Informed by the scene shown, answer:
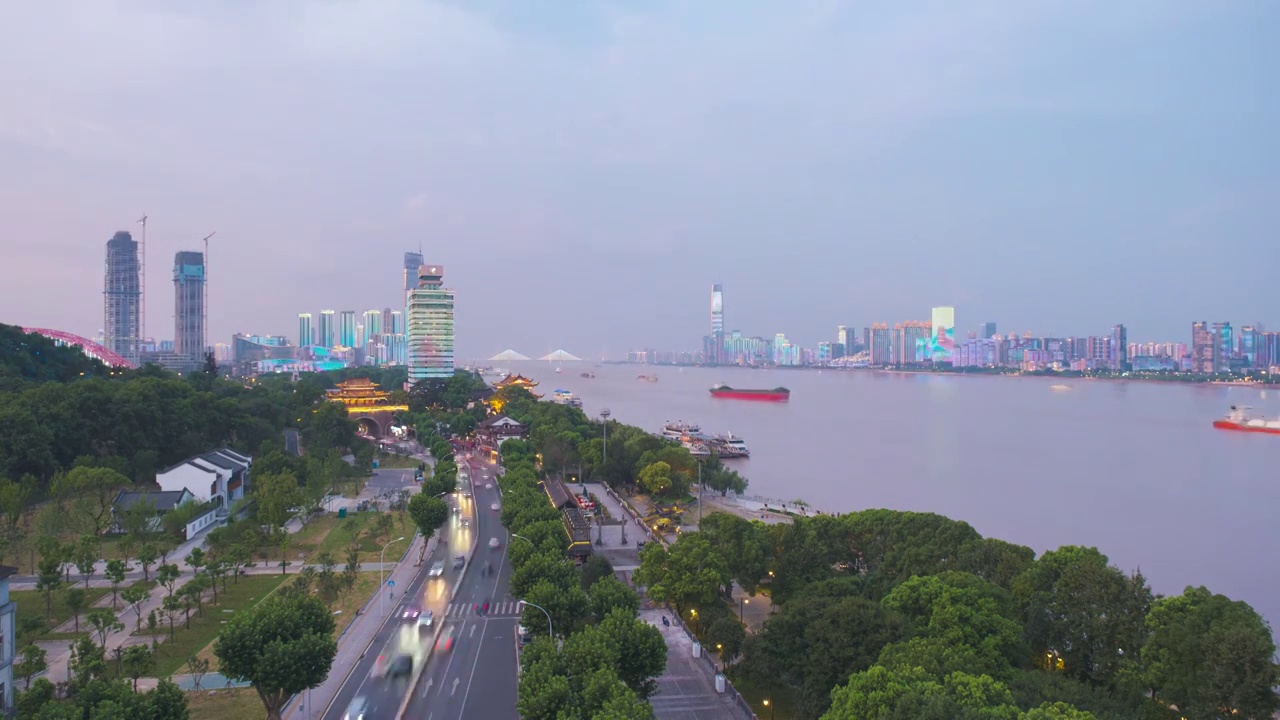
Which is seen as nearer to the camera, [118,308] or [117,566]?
[117,566]

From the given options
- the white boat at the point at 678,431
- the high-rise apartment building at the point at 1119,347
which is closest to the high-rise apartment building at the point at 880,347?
the high-rise apartment building at the point at 1119,347

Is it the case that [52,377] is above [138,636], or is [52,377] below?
above

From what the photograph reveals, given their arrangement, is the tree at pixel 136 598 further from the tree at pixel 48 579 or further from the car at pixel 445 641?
the car at pixel 445 641

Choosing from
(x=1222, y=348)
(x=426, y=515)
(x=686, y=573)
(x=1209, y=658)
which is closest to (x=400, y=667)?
(x=686, y=573)

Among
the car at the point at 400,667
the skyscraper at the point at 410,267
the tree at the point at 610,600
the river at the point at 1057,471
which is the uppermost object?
the skyscraper at the point at 410,267

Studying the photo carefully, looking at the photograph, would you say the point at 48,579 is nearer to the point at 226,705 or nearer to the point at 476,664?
the point at 226,705

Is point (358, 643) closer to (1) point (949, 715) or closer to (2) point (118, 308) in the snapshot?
(1) point (949, 715)

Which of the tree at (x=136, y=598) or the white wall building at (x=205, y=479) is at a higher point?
the white wall building at (x=205, y=479)

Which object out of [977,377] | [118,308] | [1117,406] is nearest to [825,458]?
[1117,406]

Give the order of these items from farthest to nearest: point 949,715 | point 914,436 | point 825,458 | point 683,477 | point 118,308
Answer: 1. point 118,308
2. point 914,436
3. point 825,458
4. point 683,477
5. point 949,715
